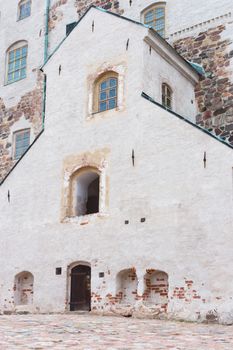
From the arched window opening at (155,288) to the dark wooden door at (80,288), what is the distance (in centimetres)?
216

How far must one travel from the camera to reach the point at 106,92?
15.7 metres

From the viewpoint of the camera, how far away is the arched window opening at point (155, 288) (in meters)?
13.0

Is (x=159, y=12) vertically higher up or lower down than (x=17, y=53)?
lower down

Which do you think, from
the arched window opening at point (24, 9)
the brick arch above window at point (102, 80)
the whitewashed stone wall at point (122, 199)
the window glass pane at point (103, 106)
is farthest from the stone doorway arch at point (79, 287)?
the arched window opening at point (24, 9)

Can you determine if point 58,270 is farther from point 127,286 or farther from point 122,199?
point 122,199

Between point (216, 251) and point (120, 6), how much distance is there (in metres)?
11.7

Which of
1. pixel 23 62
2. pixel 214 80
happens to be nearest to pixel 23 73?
Result: pixel 23 62

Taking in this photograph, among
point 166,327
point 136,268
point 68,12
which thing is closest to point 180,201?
point 136,268

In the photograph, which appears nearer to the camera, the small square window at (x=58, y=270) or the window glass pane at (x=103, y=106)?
the small square window at (x=58, y=270)

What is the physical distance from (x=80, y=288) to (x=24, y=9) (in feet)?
46.8

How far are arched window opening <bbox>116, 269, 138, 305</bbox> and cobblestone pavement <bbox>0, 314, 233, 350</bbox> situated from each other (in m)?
1.92

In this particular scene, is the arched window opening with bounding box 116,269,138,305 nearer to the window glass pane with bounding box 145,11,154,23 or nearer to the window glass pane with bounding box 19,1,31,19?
the window glass pane with bounding box 145,11,154,23

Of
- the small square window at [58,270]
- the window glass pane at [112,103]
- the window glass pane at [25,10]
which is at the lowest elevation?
the small square window at [58,270]

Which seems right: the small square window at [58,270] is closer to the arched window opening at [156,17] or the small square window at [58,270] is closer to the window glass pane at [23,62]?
the arched window opening at [156,17]
